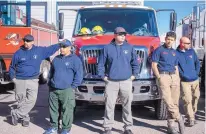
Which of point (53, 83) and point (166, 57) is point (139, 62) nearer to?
point (166, 57)

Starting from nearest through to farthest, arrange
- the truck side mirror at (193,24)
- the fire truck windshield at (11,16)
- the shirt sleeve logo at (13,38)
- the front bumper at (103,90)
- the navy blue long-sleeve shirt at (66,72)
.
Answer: the navy blue long-sleeve shirt at (66,72) → the front bumper at (103,90) → the shirt sleeve logo at (13,38) → the fire truck windshield at (11,16) → the truck side mirror at (193,24)

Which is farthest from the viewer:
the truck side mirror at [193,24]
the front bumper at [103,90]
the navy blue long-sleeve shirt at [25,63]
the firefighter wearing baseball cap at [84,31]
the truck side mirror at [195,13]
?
the truck side mirror at [193,24]

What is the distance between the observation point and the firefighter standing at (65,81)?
223 inches

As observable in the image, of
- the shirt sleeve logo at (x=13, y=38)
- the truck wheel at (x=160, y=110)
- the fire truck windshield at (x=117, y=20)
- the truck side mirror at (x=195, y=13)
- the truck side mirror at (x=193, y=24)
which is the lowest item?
the truck wheel at (x=160, y=110)

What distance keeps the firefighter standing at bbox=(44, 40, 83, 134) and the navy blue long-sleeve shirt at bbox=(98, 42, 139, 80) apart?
39 centimetres

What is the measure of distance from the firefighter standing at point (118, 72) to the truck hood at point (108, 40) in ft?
2.20

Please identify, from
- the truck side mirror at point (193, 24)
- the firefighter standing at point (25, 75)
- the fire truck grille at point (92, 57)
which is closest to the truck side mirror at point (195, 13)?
the truck side mirror at point (193, 24)

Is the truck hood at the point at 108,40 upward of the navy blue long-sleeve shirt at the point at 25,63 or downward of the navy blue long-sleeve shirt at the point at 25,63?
upward

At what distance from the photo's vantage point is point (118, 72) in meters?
5.67

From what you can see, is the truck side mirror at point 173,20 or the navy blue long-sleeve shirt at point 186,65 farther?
the truck side mirror at point 173,20

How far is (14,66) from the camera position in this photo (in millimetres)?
6469

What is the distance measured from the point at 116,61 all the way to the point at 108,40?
Result: 943 mm

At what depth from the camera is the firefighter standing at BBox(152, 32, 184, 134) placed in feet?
19.2

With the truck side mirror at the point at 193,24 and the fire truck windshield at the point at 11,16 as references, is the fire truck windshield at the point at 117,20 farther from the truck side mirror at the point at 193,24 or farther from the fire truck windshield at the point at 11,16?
the truck side mirror at the point at 193,24
